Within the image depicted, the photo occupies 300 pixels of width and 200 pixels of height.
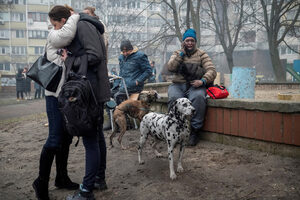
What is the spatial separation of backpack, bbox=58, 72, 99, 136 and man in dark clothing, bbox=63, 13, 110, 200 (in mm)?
138

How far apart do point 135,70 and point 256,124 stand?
3231 millimetres

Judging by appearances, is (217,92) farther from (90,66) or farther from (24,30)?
(24,30)

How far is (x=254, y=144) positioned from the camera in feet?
15.1

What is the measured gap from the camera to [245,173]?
12.3ft

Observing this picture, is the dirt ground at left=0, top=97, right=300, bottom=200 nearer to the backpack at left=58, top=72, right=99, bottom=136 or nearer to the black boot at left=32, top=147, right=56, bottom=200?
the black boot at left=32, top=147, right=56, bottom=200

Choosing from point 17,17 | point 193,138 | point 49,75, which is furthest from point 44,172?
point 17,17

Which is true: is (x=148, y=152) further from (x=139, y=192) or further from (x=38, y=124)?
(x=38, y=124)

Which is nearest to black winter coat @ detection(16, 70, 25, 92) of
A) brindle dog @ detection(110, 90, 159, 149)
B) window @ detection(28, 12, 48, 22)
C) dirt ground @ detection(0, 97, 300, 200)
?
dirt ground @ detection(0, 97, 300, 200)

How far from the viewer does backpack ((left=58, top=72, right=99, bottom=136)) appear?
2818 mm

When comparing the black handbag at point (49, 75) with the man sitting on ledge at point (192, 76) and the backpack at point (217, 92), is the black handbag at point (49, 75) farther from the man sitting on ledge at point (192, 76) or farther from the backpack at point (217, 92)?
the backpack at point (217, 92)

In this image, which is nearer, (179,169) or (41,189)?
(41,189)

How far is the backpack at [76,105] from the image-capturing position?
9.25 ft

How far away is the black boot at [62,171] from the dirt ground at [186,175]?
83mm

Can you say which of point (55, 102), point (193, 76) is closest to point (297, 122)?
point (193, 76)
